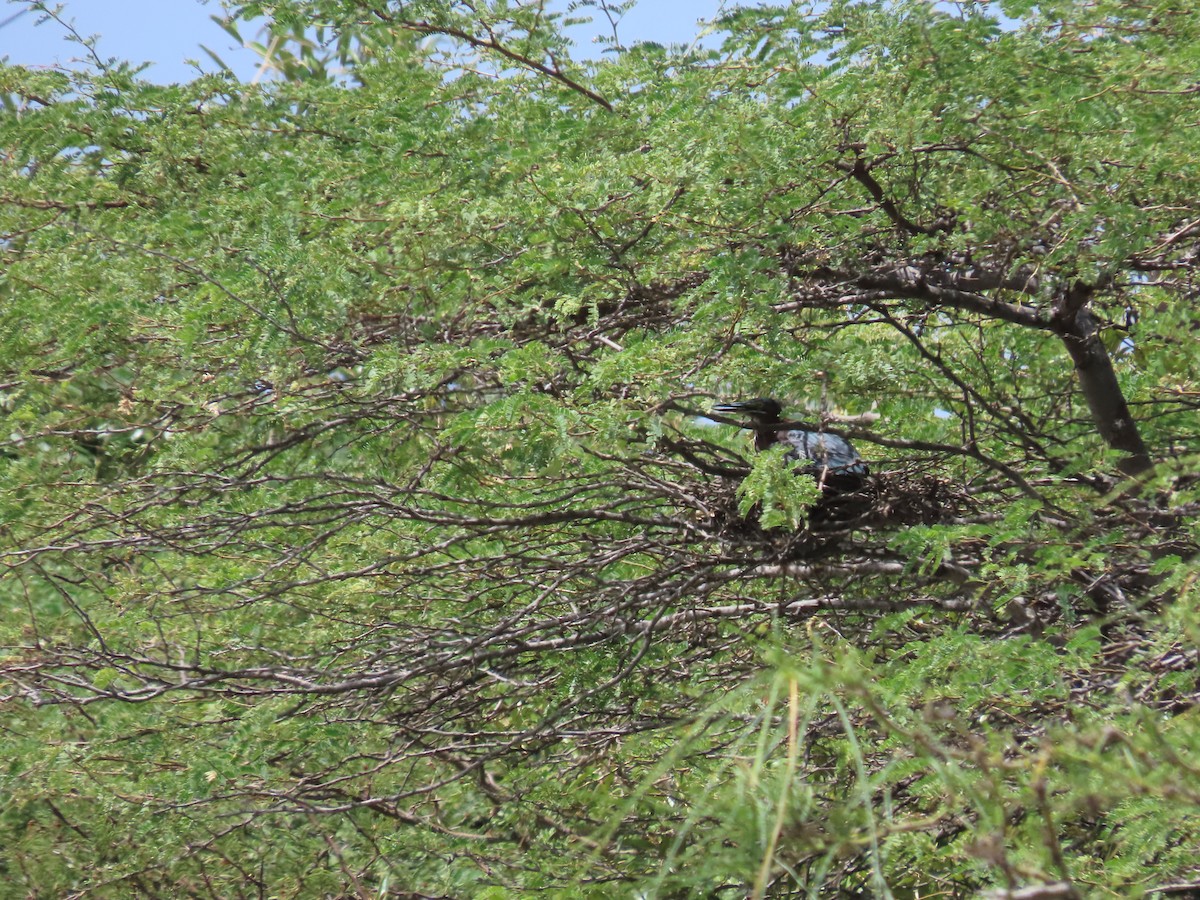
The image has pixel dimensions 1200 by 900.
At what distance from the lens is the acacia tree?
150 inches

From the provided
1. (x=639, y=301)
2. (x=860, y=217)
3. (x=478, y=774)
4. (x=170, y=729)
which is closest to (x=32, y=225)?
(x=170, y=729)

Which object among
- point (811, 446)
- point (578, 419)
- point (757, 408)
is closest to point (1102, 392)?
point (811, 446)

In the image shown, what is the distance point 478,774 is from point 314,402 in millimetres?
1872

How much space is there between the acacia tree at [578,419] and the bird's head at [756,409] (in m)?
0.18

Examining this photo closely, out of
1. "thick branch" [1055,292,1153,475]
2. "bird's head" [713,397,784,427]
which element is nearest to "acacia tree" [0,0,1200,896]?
"thick branch" [1055,292,1153,475]

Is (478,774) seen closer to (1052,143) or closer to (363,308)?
Answer: (363,308)

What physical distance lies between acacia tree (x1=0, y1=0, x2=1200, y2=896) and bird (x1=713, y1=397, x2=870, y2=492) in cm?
11

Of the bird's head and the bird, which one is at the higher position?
the bird's head

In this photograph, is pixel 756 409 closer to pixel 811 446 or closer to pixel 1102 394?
pixel 811 446

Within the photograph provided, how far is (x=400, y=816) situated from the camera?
5473 millimetres

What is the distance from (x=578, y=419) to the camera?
3.57 m

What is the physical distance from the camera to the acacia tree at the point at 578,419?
382cm

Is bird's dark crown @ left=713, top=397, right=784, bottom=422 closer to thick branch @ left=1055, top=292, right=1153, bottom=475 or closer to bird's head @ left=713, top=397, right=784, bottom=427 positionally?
bird's head @ left=713, top=397, right=784, bottom=427

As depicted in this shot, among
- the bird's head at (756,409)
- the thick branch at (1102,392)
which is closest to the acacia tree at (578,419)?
the thick branch at (1102,392)
